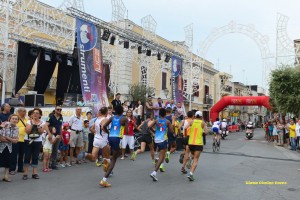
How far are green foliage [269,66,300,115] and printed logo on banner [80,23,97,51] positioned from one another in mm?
13172

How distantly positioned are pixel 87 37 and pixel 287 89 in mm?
14090

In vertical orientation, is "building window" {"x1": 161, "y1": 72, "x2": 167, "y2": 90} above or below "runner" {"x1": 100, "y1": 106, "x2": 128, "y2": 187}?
above

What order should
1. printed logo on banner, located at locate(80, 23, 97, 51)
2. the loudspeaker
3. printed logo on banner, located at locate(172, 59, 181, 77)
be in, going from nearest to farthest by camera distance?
the loudspeaker
printed logo on banner, located at locate(80, 23, 97, 51)
printed logo on banner, located at locate(172, 59, 181, 77)

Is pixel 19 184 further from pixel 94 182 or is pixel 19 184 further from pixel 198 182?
pixel 198 182

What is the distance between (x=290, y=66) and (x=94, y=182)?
20.3 m

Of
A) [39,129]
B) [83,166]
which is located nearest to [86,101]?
[83,166]

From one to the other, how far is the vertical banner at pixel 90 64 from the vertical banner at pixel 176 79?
10.6 m

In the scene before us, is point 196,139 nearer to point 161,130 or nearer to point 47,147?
point 161,130

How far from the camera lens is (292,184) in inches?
338

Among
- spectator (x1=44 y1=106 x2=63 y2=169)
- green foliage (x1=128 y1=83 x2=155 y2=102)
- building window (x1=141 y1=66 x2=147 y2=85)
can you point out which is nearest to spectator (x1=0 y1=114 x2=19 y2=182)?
spectator (x1=44 y1=106 x2=63 y2=169)

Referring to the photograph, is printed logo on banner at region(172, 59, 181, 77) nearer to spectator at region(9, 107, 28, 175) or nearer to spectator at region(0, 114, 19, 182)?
spectator at region(9, 107, 28, 175)

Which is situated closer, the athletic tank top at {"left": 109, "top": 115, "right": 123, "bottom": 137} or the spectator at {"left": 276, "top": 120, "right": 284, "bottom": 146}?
the athletic tank top at {"left": 109, "top": 115, "right": 123, "bottom": 137}

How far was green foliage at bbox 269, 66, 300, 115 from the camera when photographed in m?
22.8

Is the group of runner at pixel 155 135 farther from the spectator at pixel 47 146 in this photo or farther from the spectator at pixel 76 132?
the spectator at pixel 76 132
